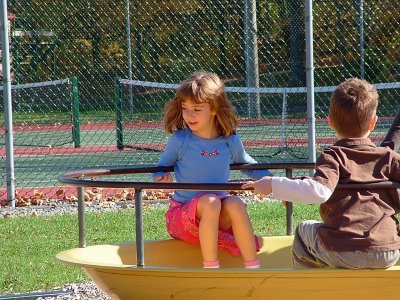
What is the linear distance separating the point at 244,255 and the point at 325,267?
0.61m

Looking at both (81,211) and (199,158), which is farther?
(199,158)

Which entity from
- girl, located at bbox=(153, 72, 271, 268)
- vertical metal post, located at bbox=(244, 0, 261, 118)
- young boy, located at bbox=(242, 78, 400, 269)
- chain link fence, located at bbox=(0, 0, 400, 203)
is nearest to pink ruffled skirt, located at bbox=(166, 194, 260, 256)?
girl, located at bbox=(153, 72, 271, 268)

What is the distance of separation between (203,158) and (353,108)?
3.80 ft

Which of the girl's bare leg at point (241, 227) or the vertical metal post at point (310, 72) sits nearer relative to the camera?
the girl's bare leg at point (241, 227)

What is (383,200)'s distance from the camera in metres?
3.79

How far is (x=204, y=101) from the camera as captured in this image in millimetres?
4793

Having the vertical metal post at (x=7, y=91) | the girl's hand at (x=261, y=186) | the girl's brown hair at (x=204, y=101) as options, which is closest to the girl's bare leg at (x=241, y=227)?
the girl's brown hair at (x=204, y=101)

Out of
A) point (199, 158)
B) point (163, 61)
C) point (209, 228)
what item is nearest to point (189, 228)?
point (209, 228)

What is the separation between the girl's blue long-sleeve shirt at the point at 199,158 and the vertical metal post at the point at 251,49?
904cm

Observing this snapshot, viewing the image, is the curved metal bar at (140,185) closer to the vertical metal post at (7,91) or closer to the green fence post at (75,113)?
the vertical metal post at (7,91)

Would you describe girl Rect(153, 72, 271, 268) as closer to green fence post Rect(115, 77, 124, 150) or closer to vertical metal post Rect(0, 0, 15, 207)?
vertical metal post Rect(0, 0, 15, 207)

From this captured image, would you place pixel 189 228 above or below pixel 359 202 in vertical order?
below

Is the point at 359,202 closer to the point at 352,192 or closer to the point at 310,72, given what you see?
the point at 352,192

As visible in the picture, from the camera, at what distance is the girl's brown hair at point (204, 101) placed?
4.77 metres
